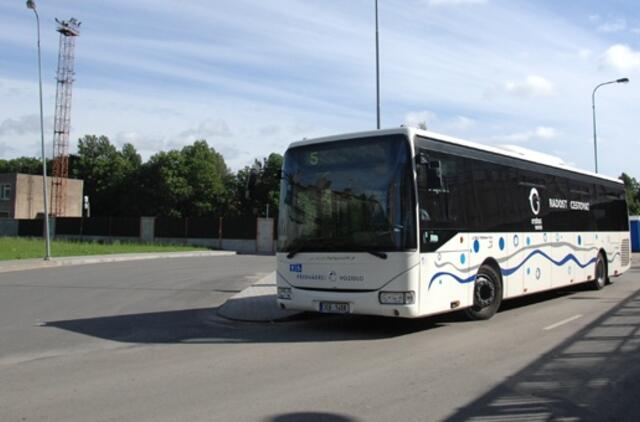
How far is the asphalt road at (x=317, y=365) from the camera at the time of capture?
17.9ft

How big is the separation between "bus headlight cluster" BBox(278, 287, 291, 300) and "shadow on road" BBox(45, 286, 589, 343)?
55cm

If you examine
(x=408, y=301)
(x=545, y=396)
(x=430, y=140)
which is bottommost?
(x=545, y=396)

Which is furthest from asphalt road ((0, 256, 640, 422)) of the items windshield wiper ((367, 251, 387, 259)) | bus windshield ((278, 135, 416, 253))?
bus windshield ((278, 135, 416, 253))

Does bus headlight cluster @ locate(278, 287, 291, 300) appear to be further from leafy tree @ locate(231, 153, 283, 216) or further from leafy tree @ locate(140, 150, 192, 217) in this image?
leafy tree @ locate(140, 150, 192, 217)

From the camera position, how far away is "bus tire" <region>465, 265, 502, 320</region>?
10547mm

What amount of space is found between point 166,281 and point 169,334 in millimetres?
9784

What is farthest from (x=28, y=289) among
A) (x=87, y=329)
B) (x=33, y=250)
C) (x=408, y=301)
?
(x=33, y=250)

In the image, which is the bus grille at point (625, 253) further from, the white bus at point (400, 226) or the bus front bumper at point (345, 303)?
the bus front bumper at point (345, 303)

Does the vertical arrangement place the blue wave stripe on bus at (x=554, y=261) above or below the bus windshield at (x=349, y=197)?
below

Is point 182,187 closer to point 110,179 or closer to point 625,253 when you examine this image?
point 110,179

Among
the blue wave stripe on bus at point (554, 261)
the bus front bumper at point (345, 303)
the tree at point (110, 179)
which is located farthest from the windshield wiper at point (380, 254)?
the tree at point (110, 179)

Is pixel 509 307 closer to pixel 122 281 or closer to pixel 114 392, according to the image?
pixel 114 392

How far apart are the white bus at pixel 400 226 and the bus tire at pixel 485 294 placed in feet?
0.07

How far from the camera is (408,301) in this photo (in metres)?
8.78
